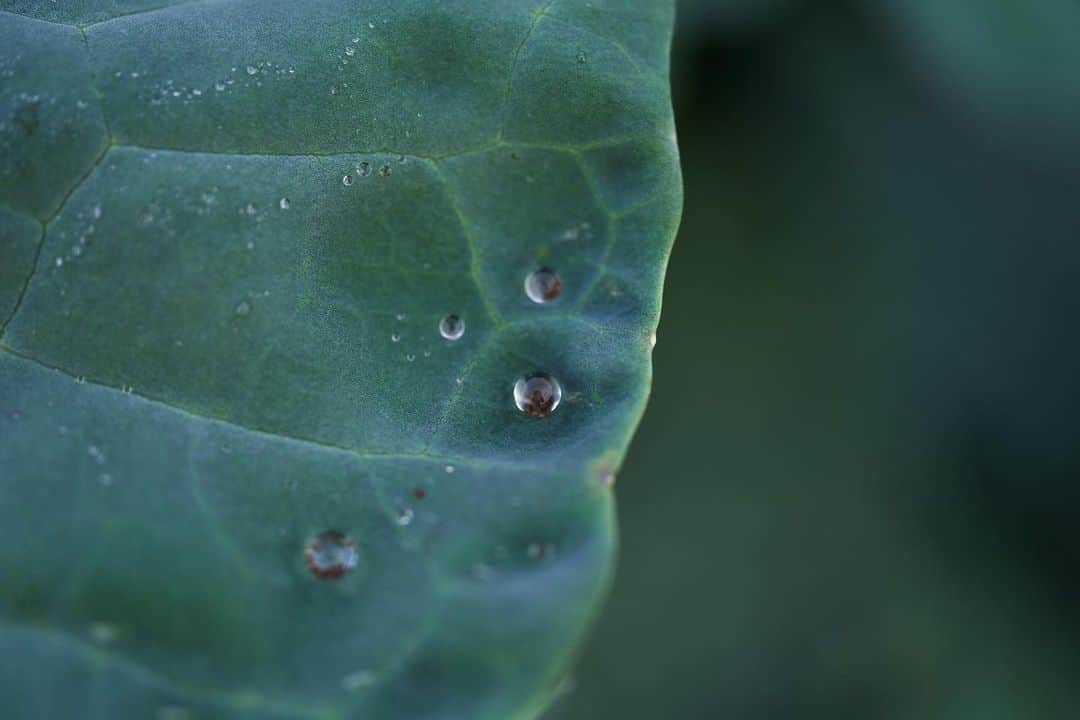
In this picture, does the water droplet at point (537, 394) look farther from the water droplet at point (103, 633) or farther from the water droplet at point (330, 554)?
the water droplet at point (103, 633)

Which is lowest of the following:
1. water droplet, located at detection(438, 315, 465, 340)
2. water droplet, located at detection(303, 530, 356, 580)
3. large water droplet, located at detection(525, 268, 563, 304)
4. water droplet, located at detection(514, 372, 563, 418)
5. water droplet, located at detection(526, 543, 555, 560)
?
water droplet, located at detection(303, 530, 356, 580)

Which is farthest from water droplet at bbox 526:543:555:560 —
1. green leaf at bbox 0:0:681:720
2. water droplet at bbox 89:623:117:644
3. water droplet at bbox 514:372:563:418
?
water droplet at bbox 89:623:117:644

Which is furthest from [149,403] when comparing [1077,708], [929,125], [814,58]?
[1077,708]

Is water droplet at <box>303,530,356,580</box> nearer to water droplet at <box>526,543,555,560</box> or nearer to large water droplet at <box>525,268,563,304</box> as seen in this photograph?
water droplet at <box>526,543,555,560</box>

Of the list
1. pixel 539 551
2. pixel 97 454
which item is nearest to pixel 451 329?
pixel 539 551

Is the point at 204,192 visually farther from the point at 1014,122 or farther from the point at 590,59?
the point at 1014,122

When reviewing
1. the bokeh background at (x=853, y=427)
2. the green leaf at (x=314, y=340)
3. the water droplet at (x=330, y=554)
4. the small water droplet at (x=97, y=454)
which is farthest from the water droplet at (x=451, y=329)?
the bokeh background at (x=853, y=427)

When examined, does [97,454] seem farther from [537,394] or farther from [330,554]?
[537,394]
